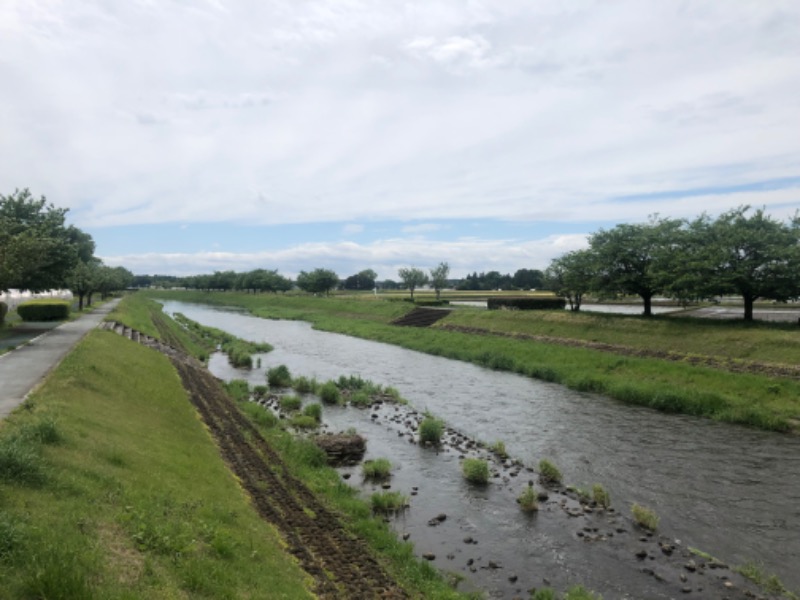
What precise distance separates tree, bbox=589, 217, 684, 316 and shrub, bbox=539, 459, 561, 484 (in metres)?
27.0

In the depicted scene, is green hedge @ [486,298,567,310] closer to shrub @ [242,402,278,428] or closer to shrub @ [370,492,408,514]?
shrub @ [242,402,278,428]

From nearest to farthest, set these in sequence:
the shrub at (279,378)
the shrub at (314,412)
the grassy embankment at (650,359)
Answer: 1. the shrub at (314,412)
2. the grassy embankment at (650,359)
3. the shrub at (279,378)

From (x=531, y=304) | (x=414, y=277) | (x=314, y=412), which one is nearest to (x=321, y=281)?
(x=414, y=277)

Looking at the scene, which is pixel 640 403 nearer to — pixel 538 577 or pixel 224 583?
pixel 538 577

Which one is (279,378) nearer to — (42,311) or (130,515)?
(130,515)

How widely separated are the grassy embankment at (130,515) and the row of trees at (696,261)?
28.6m

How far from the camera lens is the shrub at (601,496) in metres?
13.7

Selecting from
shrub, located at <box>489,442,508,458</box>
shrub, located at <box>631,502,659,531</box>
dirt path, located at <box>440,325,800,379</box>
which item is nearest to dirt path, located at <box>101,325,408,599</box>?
shrub, located at <box>631,502,659,531</box>

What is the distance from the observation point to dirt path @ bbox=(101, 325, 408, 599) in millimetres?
9273

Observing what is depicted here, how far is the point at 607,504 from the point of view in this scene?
13609 millimetres

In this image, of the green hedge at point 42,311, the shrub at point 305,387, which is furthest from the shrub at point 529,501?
the green hedge at point 42,311

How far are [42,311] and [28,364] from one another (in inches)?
1069

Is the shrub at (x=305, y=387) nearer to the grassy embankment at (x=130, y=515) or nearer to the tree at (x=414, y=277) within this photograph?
the grassy embankment at (x=130, y=515)

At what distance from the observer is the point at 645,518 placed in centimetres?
1244
